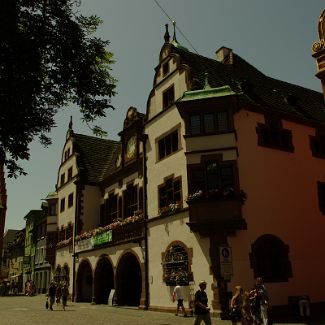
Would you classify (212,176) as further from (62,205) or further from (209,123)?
(62,205)

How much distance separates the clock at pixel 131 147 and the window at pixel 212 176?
29.0 ft

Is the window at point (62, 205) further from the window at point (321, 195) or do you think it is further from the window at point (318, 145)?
the window at point (321, 195)

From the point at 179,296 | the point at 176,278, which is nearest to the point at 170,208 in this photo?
the point at 176,278

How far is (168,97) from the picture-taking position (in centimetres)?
2653

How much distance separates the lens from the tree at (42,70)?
10609mm

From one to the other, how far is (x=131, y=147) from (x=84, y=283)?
13451mm

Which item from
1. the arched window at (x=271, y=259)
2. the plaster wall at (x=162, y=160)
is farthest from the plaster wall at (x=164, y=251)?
the arched window at (x=271, y=259)

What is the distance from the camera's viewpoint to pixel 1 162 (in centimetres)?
1178

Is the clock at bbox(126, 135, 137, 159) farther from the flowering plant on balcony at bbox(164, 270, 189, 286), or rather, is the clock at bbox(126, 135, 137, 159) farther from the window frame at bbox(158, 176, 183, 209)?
the flowering plant on balcony at bbox(164, 270, 189, 286)

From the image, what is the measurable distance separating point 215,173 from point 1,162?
495 inches

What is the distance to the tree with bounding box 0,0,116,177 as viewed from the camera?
1061cm

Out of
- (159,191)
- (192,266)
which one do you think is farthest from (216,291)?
(159,191)

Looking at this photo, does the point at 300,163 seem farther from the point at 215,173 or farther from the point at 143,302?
the point at 143,302

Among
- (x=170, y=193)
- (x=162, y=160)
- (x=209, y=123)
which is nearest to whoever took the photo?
(x=209, y=123)
